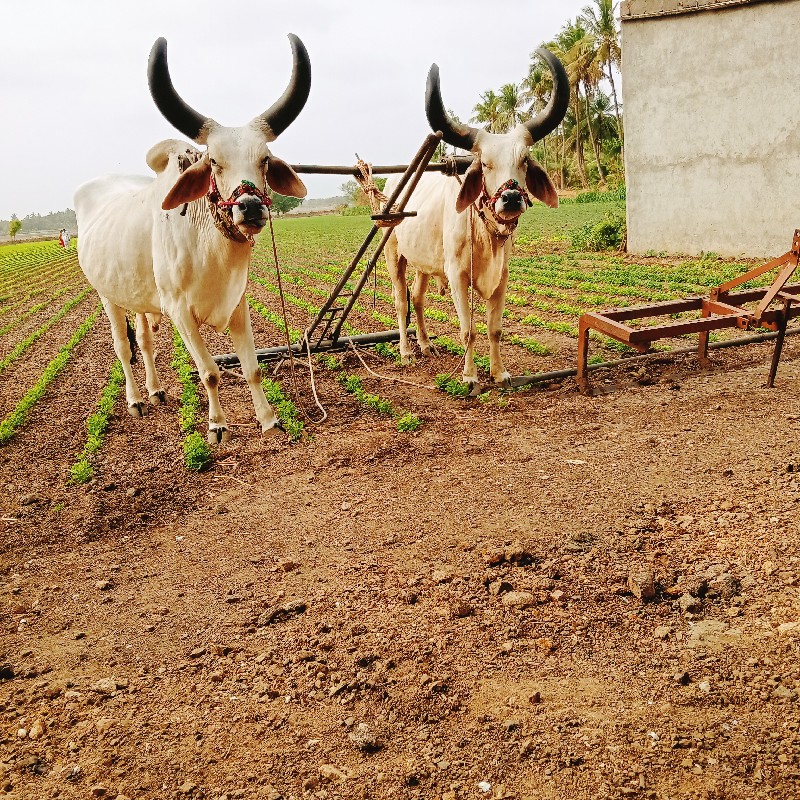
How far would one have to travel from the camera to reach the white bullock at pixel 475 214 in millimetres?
5762

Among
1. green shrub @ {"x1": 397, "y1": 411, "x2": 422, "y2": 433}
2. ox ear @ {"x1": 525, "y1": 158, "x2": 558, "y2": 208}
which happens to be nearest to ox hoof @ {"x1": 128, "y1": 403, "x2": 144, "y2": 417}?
green shrub @ {"x1": 397, "y1": 411, "x2": 422, "y2": 433}

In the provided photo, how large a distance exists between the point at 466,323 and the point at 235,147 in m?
2.87

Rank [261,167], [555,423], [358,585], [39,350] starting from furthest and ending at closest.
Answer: [39,350] < [555,423] < [261,167] < [358,585]

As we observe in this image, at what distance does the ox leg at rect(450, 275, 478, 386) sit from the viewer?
22.1 feet

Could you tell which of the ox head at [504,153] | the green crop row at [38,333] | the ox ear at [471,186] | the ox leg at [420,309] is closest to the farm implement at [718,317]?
the ox head at [504,153]

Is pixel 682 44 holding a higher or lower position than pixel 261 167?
higher

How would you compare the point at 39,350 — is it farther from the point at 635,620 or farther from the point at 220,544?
the point at 635,620

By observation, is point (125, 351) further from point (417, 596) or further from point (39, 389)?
point (417, 596)

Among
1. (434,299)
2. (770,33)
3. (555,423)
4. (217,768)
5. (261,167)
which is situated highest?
(770,33)

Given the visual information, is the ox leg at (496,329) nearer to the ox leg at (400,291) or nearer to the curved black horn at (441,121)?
the curved black horn at (441,121)

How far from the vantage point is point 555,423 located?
592 centimetres

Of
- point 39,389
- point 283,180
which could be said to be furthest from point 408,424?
point 39,389

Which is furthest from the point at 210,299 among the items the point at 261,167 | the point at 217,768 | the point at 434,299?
the point at 434,299

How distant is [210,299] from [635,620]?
4.00m
